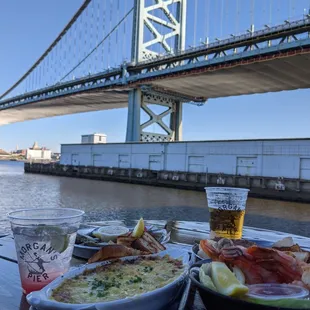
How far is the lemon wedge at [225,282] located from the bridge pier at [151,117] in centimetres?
2374

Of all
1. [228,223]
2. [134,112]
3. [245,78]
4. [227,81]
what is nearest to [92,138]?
[134,112]

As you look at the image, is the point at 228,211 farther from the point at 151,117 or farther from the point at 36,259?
the point at 151,117

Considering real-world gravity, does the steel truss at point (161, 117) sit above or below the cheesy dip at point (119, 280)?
above

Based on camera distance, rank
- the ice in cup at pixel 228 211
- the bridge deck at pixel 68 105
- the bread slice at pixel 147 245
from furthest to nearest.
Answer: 1. the bridge deck at pixel 68 105
2. the ice in cup at pixel 228 211
3. the bread slice at pixel 147 245

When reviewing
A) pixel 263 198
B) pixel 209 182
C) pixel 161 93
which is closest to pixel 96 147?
pixel 161 93

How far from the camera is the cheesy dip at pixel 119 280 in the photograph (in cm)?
61

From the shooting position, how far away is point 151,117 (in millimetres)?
26578

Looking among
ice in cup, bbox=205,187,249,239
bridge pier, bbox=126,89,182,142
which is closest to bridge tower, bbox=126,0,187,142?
bridge pier, bbox=126,89,182,142

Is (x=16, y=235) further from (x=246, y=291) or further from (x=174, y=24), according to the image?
(x=174, y=24)

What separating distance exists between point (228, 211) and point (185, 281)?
0.48 meters

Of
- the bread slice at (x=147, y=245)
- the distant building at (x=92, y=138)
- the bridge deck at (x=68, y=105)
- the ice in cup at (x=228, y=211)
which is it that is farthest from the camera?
the distant building at (x=92, y=138)

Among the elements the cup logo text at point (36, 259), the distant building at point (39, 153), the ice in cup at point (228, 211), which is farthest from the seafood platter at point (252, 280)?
the distant building at point (39, 153)

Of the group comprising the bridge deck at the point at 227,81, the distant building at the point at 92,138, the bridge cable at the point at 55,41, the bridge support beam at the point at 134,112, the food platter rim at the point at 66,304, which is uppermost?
the bridge cable at the point at 55,41

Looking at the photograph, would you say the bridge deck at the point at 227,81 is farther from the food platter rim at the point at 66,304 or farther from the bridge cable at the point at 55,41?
the food platter rim at the point at 66,304
